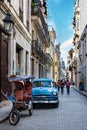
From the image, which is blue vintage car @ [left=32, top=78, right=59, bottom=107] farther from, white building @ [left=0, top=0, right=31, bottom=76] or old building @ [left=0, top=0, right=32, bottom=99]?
white building @ [left=0, top=0, right=31, bottom=76]

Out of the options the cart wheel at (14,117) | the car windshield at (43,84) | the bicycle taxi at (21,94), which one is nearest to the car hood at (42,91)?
the car windshield at (43,84)

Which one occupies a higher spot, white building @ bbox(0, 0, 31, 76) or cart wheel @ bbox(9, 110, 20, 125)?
white building @ bbox(0, 0, 31, 76)

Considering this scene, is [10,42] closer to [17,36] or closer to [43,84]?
[43,84]

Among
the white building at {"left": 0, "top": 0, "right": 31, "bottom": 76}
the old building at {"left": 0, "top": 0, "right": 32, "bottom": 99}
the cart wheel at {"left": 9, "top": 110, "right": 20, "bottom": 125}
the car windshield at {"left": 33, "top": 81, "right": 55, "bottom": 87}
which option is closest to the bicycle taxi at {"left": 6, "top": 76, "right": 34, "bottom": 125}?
the cart wheel at {"left": 9, "top": 110, "right": 20, "bottom": 125}

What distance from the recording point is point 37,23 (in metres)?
40.7

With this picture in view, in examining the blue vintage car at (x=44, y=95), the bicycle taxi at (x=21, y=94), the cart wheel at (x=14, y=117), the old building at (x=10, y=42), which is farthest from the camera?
the blue vintage car at (x=44, y=95)

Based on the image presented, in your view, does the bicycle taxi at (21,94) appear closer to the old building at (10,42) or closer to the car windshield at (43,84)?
the old building at (10,42)

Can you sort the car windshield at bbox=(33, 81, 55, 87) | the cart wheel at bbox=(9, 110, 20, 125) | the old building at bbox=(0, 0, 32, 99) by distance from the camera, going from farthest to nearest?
the car windshield at bbox=(33, 81, 55, 87) → the old building at bbox=(0, 0, 32, 99) → the cart wheel at bbox=(9, 110, 20, 125)

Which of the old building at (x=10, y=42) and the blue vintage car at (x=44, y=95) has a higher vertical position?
the old building at (x=10, y=42)

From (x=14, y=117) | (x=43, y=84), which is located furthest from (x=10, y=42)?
(x=14, y=117)

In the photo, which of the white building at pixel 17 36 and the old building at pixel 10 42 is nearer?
the old building at pixel 10 42

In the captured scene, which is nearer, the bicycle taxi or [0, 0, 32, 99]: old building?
the bicycle taxi

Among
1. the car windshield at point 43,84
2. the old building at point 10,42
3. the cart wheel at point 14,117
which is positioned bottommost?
the cart wheel at point 14,117

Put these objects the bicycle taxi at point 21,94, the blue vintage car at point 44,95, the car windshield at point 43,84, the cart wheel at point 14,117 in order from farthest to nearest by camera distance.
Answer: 1. the car windshield at point 43,84
2. the blue vintage car at point 44,95
3. the bicycle taxi at point 21,94
4. the cart wheel at point 14,117
